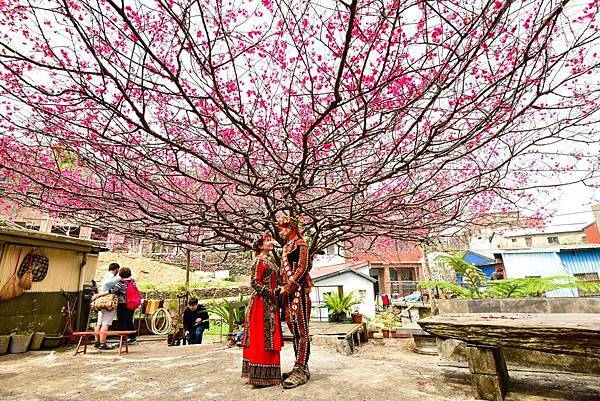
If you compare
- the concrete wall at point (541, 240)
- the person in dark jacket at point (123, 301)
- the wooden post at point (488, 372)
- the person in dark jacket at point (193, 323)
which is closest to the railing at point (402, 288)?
the concrete wall at point (541, 240)

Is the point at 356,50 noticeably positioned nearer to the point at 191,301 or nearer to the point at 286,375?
the point at 286,375

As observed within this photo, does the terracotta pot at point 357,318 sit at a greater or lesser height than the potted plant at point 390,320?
greater

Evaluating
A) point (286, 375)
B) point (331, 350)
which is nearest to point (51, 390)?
point (286, 375)

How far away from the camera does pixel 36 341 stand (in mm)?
7578

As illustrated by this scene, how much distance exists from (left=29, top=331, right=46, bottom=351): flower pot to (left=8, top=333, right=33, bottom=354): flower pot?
22cm

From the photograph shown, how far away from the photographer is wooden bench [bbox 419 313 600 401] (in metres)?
2.79

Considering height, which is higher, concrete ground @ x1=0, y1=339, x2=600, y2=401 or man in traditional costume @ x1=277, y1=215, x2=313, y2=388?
man in traditional costume @ x1=277, y1=215, x2=313, y2=388

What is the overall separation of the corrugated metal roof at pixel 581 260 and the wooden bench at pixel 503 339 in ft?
49.0

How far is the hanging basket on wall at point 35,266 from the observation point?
7.76m

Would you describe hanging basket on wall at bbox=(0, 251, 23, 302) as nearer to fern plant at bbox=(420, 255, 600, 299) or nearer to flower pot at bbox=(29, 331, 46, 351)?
flower pot at bbox=(29, 331, 46, 351)

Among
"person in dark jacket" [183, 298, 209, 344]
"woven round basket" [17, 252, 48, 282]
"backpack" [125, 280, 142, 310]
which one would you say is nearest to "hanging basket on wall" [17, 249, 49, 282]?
"woven round basket" [17, 252, 48, 282]

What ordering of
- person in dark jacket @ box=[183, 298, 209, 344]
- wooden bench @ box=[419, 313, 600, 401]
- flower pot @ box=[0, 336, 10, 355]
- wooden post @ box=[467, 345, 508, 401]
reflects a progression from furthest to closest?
1. person in dark jacket @ box=[183, 298, 209, 344]
2. flower pot @ box=[0, 336, 10, 355]
3. wooden post @ box=[467, 345, 508, 401]
4. wooden bench @ box=[419, 313, 600, 401]

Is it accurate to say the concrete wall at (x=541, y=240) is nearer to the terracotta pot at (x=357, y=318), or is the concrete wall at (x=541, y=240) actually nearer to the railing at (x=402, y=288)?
the railing at (x=402, y=288)

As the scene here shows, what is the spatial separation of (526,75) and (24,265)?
1128 cm
